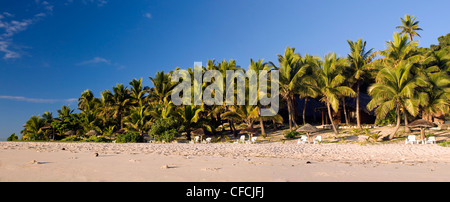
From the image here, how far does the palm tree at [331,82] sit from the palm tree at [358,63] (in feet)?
4.66

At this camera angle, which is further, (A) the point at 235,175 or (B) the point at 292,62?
(B) the point at 292,62

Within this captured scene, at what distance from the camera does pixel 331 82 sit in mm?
22312

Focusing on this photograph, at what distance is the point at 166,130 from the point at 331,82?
554 inches

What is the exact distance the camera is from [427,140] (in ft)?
52.1

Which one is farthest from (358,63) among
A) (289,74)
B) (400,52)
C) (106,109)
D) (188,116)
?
(106,109)

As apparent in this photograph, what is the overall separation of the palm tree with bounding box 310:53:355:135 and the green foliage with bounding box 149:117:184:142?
12230 mm

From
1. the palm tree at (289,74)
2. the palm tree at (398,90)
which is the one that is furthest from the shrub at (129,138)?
the palm tree at (398,90)

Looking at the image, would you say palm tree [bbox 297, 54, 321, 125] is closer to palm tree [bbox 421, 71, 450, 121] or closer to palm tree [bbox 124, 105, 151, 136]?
palm tree [bbox 421, 71, 450, 121]

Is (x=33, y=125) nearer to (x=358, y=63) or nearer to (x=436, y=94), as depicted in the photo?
(x=358, y=63)

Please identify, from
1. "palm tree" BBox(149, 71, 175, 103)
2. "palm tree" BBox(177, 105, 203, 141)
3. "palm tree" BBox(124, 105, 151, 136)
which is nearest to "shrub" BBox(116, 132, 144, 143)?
"palm tree" BBox(124, 105, 151, 136)

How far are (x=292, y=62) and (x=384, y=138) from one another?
973 cm

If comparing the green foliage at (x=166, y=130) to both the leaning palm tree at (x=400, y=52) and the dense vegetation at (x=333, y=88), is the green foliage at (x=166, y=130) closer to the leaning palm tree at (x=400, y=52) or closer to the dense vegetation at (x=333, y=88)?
the dense vegetation at (x=333, y=88)

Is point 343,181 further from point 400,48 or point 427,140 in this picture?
point 400,48
